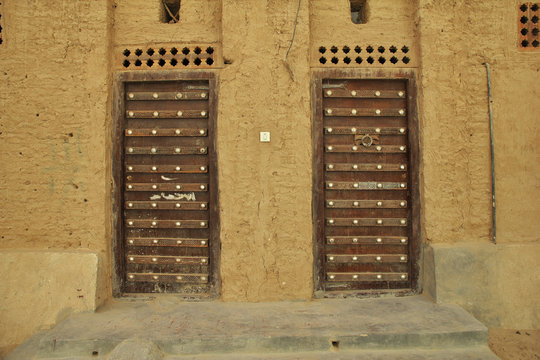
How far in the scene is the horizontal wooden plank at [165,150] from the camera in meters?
3.35

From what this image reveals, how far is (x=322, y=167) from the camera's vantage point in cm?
333

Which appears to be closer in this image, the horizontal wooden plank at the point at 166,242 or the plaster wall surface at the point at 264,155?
the plaster wall surface at the point at 264,155

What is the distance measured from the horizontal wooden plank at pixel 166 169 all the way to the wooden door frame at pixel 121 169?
107 millimetres

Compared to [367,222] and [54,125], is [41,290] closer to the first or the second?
[54,125]

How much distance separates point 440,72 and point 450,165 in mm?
933

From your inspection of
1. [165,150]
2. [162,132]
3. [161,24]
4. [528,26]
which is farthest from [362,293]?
[161,24]

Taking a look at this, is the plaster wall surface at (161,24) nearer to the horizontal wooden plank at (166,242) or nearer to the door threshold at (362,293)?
the horizontal wooden plank at (166,242)

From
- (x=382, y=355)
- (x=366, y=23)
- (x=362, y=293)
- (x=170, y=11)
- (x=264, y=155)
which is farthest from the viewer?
(x=170, y=11)

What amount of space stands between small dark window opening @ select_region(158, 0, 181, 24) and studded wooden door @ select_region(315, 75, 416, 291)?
1.81 meters

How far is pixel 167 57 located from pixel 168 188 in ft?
4.42

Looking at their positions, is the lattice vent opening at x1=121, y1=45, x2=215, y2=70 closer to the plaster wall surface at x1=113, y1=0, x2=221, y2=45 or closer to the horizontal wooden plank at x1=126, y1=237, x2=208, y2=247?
the plaster wall surface at x1=113, y1=0, x2=221, y2=45

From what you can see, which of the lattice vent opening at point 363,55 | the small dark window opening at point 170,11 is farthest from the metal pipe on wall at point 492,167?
the small dark window opening at point 170,11

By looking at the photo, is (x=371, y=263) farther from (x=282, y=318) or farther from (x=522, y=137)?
(x=522, y=137)

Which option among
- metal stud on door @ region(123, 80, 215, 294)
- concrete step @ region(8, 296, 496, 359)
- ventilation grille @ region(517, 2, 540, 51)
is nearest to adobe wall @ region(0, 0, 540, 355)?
ventilation grille @ region(517, 2, 540, 51)
